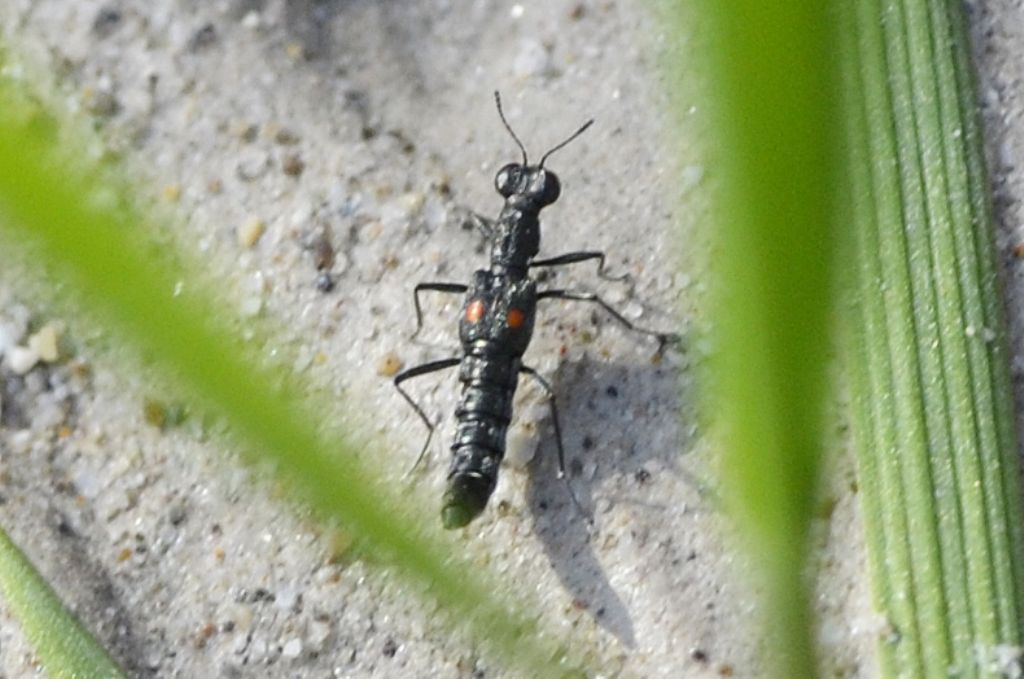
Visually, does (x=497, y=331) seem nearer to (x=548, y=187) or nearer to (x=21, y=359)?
(x=548, y=187)

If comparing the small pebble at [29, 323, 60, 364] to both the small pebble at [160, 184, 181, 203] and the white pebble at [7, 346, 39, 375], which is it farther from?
the small pebble at [160, 184, 181, 203]

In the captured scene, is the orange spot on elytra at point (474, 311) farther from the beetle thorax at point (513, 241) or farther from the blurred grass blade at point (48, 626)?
the blurred grass blade at point (48, 626)

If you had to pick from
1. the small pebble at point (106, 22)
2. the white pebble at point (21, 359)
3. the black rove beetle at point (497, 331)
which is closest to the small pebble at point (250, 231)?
the black rove beetle at point (497, 331)

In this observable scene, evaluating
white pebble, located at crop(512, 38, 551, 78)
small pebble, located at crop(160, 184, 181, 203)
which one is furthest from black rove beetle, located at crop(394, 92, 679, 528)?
small pebble, located at crop(160, 184, 181, 203)

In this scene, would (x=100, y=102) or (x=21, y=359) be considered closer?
(x=21, y=359)

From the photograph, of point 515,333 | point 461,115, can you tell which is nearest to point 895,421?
point 515,333

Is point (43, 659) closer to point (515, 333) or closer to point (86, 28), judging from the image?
point (515, 333)

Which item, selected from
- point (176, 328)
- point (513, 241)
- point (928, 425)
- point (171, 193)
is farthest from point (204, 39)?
point (176, 328)
